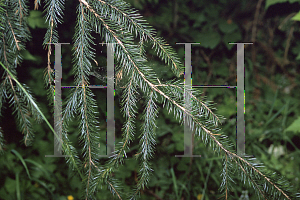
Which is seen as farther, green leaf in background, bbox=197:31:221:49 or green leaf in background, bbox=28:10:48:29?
green leaf in background, bbox=197:31:221:49

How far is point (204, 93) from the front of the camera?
1642mm

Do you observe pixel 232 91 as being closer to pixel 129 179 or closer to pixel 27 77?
pixel 129 179

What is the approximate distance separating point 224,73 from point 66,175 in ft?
4.56

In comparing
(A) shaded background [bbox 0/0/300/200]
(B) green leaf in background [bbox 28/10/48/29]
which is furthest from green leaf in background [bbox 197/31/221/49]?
(B) green leaf in background [bbox 28/10/48/29]

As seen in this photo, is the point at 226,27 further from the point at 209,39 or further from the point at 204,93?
the point at 204,93

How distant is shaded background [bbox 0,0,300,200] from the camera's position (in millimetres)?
1193

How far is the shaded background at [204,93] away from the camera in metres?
1.19

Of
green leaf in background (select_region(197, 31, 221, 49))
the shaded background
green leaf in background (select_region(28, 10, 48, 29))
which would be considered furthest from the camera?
green leaf in background (select_region(197, 31, 221, 49))

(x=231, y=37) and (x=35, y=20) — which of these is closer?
(x=35, y=20)

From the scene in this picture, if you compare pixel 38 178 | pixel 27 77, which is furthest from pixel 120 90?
pixel 38 178

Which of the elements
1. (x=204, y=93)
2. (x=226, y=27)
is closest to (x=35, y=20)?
(x=204, y=93)

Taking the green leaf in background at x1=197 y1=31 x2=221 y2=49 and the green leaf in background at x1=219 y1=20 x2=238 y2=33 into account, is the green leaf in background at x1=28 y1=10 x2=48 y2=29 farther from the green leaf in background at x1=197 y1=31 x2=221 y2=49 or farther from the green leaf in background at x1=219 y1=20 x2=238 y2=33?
the green leaf in background at x1=219 y1=20 x2=238 y2=33

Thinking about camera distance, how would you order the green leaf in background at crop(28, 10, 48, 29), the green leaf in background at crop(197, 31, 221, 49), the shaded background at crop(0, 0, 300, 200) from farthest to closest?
the green leaf in background at crop(197, 31, 221, 49) → the shaded background at crop(0, 0, 300, 200) → the green leaf in background at crop(28, 10, 48, 29)

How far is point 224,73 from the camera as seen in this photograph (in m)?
1.82
